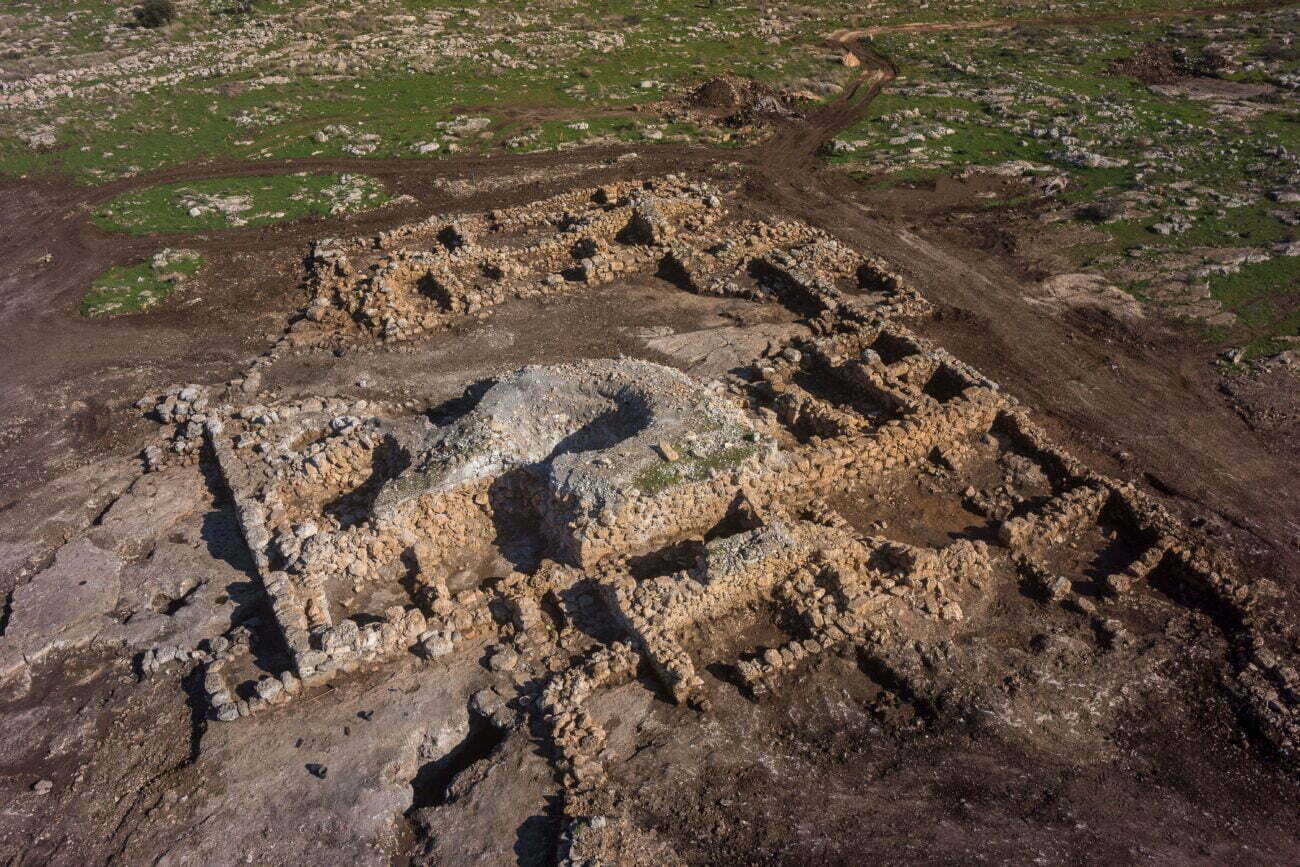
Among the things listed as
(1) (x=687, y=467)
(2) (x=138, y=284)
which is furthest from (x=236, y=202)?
(1) (x=687, y=467)

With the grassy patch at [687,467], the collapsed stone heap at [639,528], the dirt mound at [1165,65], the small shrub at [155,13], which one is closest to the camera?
the collapsed stone heap at [639,528]

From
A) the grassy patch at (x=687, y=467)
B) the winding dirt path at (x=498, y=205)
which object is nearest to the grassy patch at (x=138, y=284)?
the winding dirt path at (x=498, y=205)

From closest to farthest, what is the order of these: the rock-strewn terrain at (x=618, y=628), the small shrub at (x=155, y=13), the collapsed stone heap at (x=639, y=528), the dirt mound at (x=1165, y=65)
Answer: the rock-strewn terrain at (x=618, y=628), the collapsed stone heap at (x=639, y=528), the dirt mound at (x=1165, y=65), the small shrub at (x=155, y=13)

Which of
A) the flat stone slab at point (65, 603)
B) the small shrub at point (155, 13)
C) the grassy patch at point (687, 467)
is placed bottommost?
the flat stone slab at point (65, 603)

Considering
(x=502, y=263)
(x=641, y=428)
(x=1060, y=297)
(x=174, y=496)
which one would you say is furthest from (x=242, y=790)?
(x=1060, y=297)

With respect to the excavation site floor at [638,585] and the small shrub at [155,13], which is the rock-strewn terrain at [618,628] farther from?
the small shrub at [155,13]

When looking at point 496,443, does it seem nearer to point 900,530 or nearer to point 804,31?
point 900,530

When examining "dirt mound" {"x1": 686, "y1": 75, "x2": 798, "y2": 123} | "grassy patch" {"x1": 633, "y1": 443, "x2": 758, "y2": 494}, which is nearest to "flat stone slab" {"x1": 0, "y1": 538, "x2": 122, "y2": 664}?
"grassy patch" {"x1": 633, "y1": 443, "x2": 758, "y2": 494}

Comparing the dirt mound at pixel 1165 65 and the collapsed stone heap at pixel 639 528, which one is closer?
the collapsed stone heap at pixel 639 528
